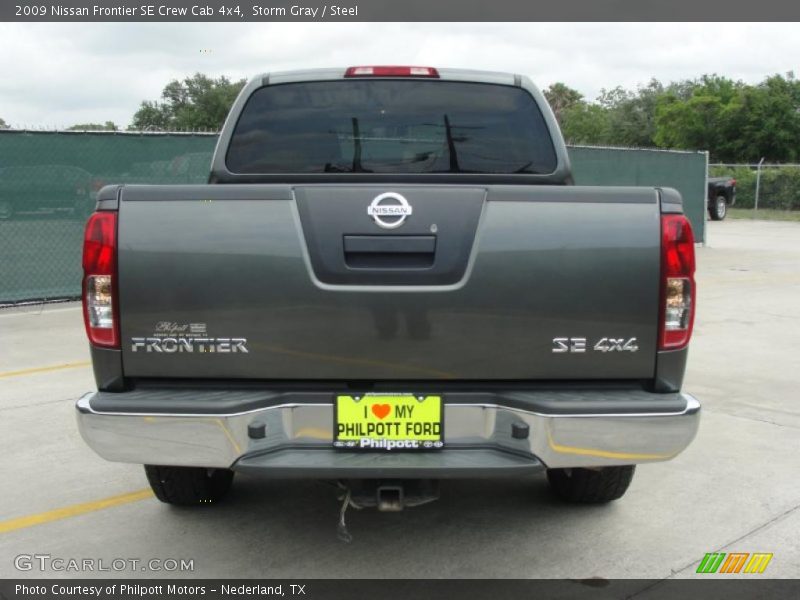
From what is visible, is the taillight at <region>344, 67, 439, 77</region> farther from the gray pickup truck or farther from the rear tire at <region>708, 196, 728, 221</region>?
the rear tire at <region>708, 196, 728, 221</region>

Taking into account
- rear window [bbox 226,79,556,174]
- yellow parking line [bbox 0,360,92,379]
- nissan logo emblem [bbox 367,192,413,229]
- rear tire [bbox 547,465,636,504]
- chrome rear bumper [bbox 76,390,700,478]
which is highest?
rear window [bbox 226,79,556,174]

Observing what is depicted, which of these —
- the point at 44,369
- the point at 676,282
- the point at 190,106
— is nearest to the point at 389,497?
the point at 676,282

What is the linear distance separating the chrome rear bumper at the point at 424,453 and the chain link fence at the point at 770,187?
105 feet

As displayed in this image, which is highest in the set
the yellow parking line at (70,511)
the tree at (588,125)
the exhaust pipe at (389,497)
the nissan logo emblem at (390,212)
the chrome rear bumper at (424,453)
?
the tree at (588,125)

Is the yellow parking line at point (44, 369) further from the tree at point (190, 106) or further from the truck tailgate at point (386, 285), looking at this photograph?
the tree at point (190, 106)

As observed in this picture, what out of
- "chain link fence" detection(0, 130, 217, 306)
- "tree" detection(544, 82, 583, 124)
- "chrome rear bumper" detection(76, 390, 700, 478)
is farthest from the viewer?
"tree" detection(544, 82, 583, 124)

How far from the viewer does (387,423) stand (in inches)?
123

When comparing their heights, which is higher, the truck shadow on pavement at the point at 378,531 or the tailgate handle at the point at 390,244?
the tailgate handle at the point at 390,244

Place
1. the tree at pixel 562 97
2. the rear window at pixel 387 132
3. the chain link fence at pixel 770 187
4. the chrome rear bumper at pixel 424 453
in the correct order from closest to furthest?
the chrome rear bumper at pixel 424 453
the rear window at pixel 387 132
the chain link fence at pixel 770 187
the tree at pixel 562 97

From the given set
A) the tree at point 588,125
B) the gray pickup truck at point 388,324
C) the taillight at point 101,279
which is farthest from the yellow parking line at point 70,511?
the tree at point 588,125

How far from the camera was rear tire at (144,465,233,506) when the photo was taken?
405cm

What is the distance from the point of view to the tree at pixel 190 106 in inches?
2499

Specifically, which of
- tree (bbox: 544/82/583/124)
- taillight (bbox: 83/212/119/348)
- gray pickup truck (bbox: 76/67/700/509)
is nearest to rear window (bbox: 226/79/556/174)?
gray pickup truck (bbox: 76/67/700/509)

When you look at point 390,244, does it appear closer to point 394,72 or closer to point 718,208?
point 394,72
